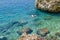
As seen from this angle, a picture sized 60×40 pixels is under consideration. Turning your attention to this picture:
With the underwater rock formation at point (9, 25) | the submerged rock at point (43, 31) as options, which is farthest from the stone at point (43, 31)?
the underwater rock formation at point (9, 25)

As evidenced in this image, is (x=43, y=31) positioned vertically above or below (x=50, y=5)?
below

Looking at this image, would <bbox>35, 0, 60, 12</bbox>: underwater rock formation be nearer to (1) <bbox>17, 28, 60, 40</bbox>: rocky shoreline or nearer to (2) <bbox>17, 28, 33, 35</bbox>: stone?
(1) <bbox>17, 28, 60, 40</bbox>: rocky shoreline

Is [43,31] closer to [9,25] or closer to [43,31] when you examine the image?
[43,31]

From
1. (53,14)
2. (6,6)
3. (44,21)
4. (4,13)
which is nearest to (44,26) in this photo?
(44,21)

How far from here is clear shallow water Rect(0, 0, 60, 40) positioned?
17734 millimetres

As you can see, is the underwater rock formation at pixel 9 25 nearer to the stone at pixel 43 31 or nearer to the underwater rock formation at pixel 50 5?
the stone at pixel 43 31

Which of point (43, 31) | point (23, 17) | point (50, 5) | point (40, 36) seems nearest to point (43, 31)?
point (43, 31)

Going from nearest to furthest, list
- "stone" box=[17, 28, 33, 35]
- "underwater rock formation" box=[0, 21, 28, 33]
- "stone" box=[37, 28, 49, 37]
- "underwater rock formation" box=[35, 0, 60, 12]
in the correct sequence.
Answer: "stone" box=[37, 28, 49, 37] < "stone" box=[17, 28, 33, 35] < "underwater rock formation" box=[0, 21, 28, 33] < "underwater rock formation" box=[35, 0, 60, 12]

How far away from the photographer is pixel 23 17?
69.7 feet

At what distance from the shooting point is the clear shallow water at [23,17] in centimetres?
1773

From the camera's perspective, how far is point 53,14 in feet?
70.1

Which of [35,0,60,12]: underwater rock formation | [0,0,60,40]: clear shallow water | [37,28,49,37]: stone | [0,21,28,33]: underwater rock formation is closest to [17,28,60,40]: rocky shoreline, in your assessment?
[37,28,49,37]: stone

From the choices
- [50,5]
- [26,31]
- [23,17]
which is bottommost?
[23,17]

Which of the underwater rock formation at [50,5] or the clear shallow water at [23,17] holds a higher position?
the underwater rock formation at [50,5]
